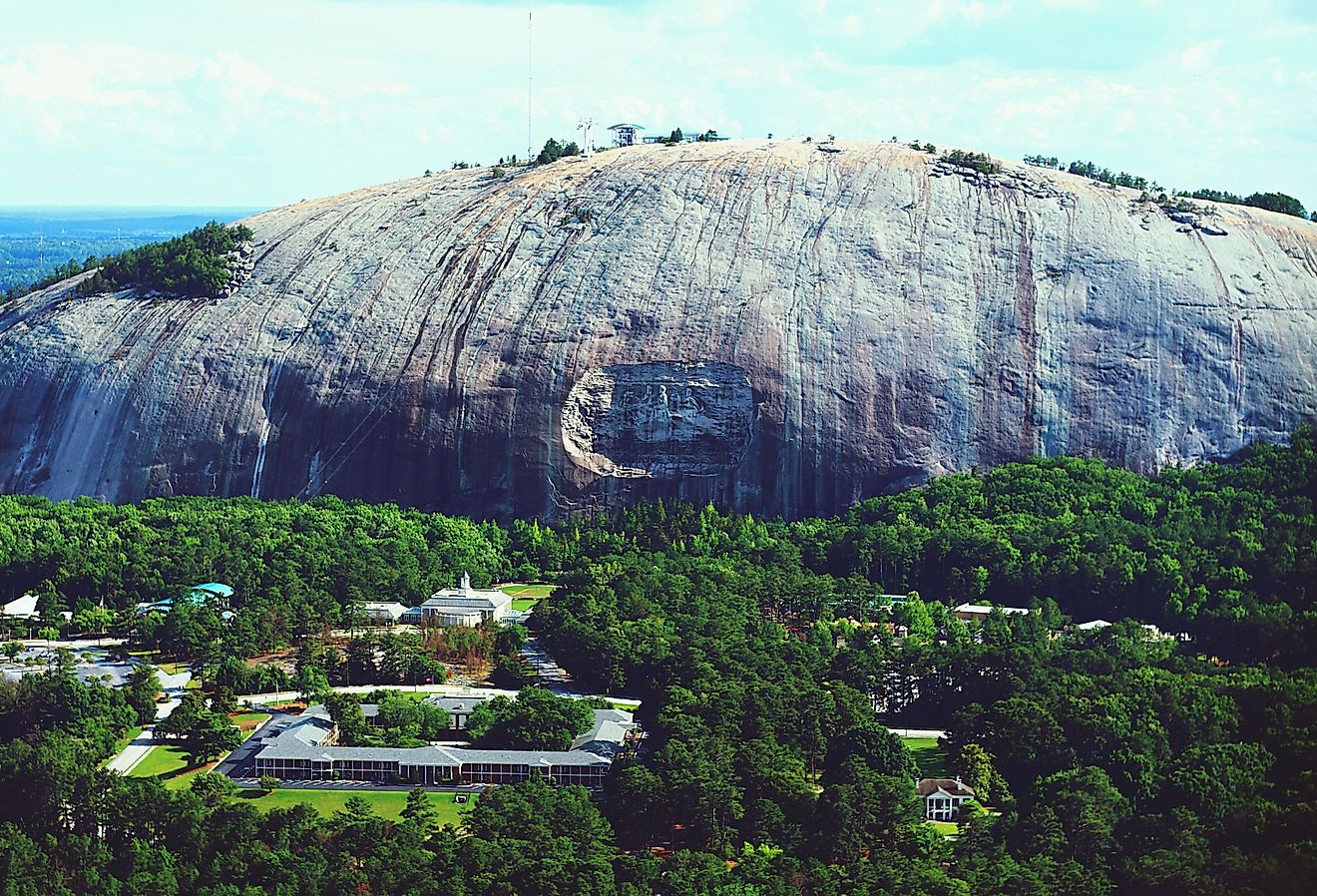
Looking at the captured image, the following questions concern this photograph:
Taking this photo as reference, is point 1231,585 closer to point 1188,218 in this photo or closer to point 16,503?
point 1188,218

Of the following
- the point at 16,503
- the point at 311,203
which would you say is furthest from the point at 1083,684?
the point at 311,203

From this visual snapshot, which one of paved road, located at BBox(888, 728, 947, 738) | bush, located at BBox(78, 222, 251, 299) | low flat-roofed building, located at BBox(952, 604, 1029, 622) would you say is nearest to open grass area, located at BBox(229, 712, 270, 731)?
paved road, located at BBox(888, 728, 947, 738)

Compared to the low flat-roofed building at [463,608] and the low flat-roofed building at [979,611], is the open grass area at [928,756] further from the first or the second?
the low flat-roofed building at [463,608]

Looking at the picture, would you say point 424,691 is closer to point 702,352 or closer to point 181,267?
point 702,352

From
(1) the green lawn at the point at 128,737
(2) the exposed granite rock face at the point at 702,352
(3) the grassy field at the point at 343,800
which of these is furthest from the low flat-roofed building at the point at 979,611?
(1) the green lawn at the point at 128,737

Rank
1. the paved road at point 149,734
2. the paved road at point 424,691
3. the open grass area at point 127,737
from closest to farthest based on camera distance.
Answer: the paved road at point 149,734, the open grass area at point 127,737, the paved road at point 424,691

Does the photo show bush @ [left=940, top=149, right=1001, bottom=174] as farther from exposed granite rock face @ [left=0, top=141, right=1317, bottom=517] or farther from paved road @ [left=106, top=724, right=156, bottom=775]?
paved road @ [left=106, top=724, right=156, bottom=775]
